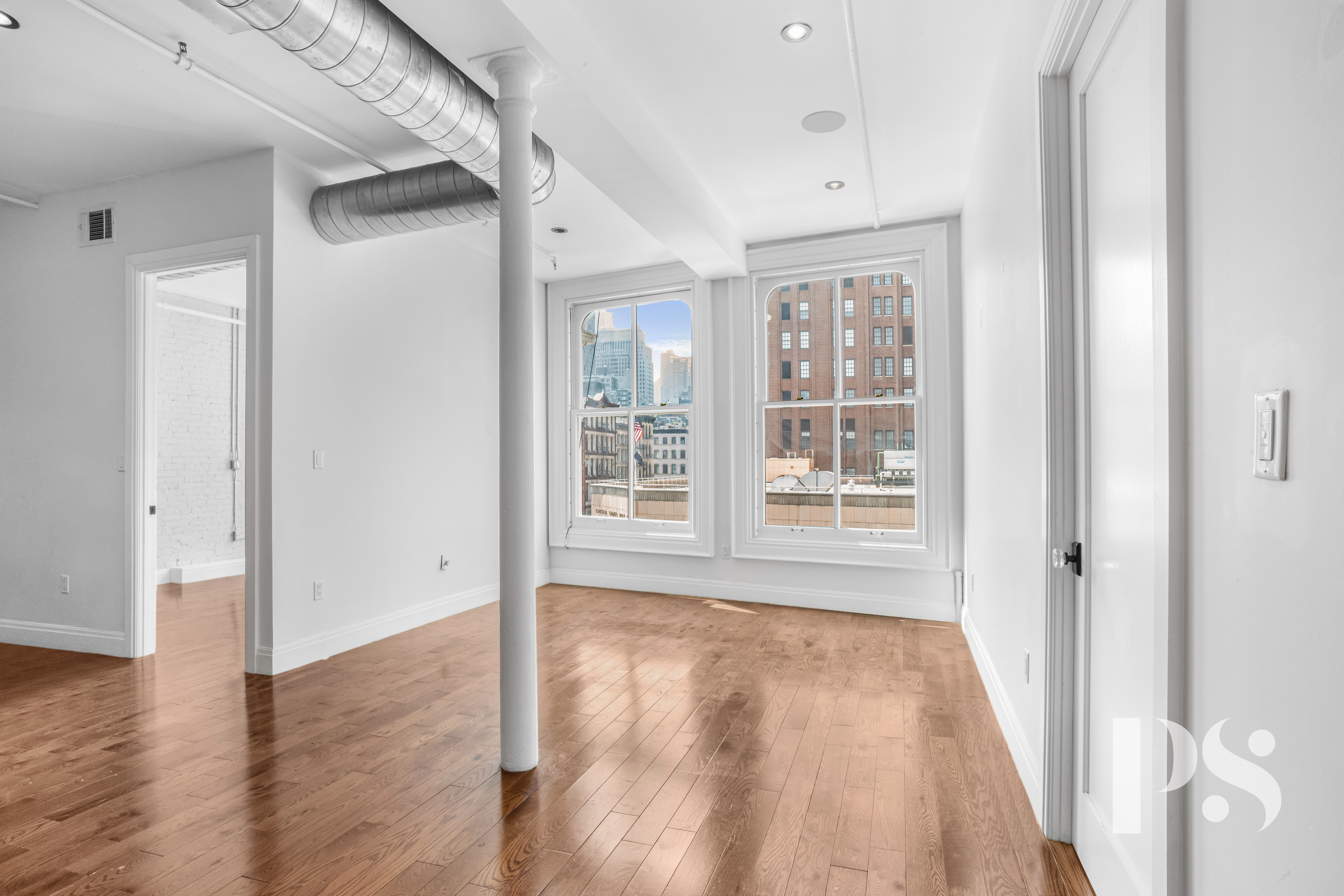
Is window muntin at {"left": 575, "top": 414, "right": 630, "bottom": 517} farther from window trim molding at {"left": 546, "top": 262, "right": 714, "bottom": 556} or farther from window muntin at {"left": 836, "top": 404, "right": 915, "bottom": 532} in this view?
window muntin at {"left": 836, "top": 404, "right": 915, "bottom": 532}

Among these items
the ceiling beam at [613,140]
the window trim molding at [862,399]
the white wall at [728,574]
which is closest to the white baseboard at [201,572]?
the white wall at [728,574]

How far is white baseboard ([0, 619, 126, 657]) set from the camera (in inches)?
174

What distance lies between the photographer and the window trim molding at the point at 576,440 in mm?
6074

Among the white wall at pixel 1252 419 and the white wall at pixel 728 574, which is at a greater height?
the white wall at pixel 1252 419

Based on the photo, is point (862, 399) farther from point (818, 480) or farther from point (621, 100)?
point (621, 100)

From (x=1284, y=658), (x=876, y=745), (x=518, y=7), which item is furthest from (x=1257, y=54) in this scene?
(x=876, y=745)

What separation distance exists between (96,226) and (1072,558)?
5.69 meters

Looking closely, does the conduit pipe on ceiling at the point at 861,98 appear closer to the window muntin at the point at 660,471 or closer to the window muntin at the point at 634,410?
the window muntin at the point at 634,410

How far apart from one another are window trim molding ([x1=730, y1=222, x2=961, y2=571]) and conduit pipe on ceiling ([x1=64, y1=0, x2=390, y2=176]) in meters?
3.20

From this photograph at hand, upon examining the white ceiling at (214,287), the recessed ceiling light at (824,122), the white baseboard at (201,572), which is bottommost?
the white baseboard at (201,572)

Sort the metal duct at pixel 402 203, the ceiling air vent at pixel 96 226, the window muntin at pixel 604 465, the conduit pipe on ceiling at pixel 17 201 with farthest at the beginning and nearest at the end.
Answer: the window muntin at pixel 604 465
the conduit pipe on ceiling at pixel 17 201
the ceiling air vent at pixel 96 226
the metal duct at pixel 402 203

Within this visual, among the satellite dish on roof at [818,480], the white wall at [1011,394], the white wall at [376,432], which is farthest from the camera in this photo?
the satellite dish on roof at [818,480]

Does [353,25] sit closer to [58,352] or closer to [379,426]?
[379,426]

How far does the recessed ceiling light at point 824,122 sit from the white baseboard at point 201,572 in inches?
254
